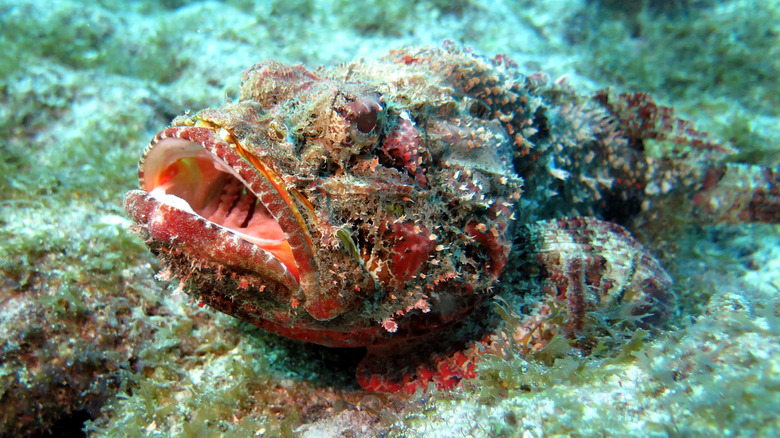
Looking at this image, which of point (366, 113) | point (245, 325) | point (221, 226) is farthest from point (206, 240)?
point (245, 325)

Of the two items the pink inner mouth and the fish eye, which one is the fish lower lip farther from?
the fish eye

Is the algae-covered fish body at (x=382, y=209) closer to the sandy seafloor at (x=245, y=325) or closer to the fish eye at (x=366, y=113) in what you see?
the fish eye at (x=366, y=113)

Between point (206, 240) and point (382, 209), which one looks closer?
point (206, 240)

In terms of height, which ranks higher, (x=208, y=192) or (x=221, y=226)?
(x=221, y=226)

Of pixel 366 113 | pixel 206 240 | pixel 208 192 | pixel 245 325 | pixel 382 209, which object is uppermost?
pixel 366 113

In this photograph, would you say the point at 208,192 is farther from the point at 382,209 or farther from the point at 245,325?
the point at 382,209

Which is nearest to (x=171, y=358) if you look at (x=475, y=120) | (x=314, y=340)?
(x=314, y=340)

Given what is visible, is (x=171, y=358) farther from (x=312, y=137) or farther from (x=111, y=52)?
(x=111, y=52)
